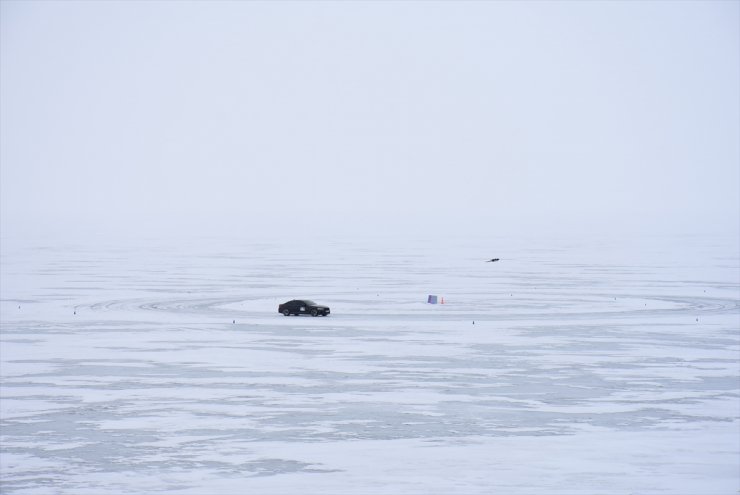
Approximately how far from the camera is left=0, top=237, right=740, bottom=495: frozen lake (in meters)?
29.6

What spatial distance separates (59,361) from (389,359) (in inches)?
471

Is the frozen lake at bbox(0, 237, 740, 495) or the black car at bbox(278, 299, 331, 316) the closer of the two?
the frozen lake at bbox(0, 237, 740, 495)

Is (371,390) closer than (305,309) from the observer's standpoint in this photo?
Yes

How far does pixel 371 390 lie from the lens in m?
40.9

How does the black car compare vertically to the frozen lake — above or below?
above

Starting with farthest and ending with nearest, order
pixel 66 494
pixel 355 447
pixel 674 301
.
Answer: pixel 674 301 → pixel 355 447 → pixel 66 494

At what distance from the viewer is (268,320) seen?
6400 centimetres

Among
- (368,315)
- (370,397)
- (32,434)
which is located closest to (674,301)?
(368,315)

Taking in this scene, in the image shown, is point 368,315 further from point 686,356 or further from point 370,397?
point 370,397

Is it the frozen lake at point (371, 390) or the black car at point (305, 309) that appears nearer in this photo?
the frozen lake at point (371, 390)

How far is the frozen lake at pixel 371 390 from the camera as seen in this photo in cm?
2959

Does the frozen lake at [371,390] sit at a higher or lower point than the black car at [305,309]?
Answer: lower

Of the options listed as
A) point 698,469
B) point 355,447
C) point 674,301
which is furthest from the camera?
point 674,301

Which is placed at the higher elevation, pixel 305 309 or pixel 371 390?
pixel 305 309
